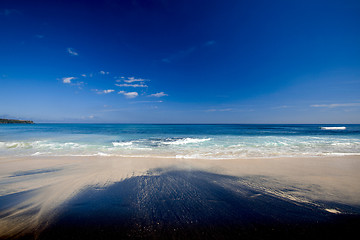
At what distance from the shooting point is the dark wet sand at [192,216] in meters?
2.62

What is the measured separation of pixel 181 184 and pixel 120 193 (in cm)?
186

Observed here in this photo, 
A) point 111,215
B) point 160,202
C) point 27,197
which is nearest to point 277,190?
point 160,202

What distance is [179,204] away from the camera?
362 cm

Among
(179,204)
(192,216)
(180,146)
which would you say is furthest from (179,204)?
(180,146)

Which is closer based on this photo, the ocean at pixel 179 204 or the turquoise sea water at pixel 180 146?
the ocean at pixel 179 204

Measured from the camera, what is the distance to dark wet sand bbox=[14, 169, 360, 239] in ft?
8.61

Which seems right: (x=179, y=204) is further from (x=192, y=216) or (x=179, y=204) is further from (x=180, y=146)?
(x=180, y=146)

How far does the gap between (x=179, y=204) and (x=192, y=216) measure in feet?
1.86

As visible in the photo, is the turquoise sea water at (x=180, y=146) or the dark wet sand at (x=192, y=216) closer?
the dark wet sand at (x=192, y=216)

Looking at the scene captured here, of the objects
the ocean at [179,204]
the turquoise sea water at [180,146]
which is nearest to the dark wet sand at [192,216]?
the ocean at [179,204]

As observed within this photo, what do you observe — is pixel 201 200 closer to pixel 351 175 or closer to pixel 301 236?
pixel 301 236

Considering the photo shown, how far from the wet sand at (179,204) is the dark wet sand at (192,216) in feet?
0.06

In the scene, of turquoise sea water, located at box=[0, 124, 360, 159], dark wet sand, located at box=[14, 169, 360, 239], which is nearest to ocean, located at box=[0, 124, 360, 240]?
dark wet sand, located at box=[14, 169, 360, 239]

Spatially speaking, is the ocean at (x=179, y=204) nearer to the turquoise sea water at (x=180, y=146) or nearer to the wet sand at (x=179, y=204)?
the wet sand at (x=179, y=204)
